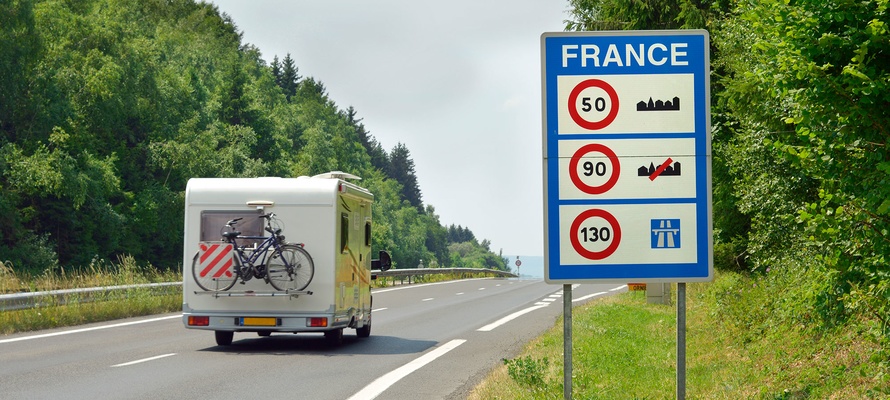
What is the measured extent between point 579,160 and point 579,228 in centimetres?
46

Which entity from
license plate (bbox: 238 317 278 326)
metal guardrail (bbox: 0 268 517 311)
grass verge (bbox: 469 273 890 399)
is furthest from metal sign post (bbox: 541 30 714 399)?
metal guardrail (bbox: 0 268 517 311)

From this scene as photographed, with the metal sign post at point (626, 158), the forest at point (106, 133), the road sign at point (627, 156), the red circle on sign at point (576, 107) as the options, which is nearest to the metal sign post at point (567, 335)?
the metal sign post at point (626, 158)

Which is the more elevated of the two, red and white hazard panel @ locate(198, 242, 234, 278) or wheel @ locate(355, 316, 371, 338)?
red and white hazard panel @ locate(198, 242, 234, 278)

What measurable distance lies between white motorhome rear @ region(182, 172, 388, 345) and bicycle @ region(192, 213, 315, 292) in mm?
101

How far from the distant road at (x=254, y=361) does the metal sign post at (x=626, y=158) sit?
457 cm

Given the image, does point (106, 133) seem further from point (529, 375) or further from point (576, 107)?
point (576, 107)

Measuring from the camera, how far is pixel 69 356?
15.3m

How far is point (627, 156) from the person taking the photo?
719 cm

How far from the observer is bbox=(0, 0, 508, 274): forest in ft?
171

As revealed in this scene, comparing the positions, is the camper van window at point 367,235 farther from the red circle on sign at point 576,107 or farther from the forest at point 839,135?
the red circle on sign at point 576,107

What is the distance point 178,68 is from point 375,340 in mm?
67606

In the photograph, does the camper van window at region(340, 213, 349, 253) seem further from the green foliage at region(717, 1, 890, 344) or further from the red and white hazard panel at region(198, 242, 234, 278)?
the green foliage at region(717, 1, 890, 344)

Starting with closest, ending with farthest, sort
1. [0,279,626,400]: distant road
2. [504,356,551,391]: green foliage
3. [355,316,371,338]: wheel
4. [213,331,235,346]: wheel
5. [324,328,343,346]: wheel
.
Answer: [504,356,551,391]: green foliage → [0,279,626,400]: distant road → [213,331,235,346]: wheel → [324,328,343,346]: wheel → [355,316,371,338]: wheel

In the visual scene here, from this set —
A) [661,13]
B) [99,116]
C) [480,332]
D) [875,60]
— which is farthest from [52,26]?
[875,60]
